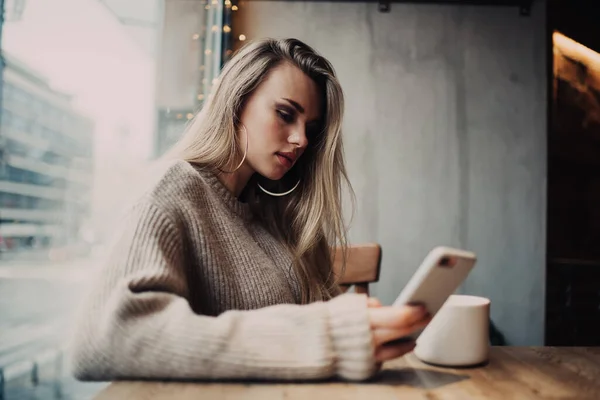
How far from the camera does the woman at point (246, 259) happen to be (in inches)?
20.6

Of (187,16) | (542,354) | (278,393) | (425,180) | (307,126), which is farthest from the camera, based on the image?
(425,180)

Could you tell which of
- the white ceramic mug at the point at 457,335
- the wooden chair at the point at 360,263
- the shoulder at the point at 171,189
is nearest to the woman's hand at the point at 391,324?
the white ceramic mug at the point at 457,335

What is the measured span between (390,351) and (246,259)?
0.39 metres

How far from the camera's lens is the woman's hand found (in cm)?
54

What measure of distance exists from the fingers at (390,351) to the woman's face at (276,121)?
0.57 metres

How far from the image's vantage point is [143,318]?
0.52m

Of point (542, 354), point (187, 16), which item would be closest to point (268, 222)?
point (542, 354)

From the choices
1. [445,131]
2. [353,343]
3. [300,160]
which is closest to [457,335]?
[353,343]

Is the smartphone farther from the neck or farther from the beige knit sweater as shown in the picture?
the neck

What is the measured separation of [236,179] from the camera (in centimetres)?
105

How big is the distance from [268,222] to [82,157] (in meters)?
0.56

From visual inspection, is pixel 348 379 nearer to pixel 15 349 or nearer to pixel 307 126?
pixel 307 126

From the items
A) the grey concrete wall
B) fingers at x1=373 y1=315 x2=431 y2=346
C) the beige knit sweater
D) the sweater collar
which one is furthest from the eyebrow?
the grey concrete wall

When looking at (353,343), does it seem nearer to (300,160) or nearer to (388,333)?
(388,333)
